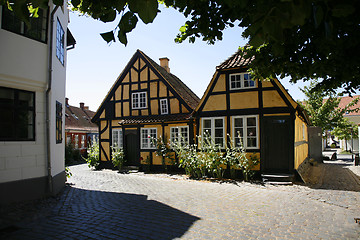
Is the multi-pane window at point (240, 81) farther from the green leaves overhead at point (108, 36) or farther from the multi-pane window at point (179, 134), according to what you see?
the green leaves overhead at point (108, 36)

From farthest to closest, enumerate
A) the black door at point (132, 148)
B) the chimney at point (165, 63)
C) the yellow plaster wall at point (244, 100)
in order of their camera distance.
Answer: the chimney at point (165, 63) → the black door at point (132, 148) → the yellow plaster wall at point (244, 100)

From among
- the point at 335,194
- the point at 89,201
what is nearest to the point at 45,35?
the point at 89,201

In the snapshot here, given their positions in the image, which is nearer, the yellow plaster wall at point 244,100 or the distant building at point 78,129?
the yellow plaster wall at point 244,100

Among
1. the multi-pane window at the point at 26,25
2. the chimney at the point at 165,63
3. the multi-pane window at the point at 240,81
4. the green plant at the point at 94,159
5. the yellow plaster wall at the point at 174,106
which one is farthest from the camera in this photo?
the chimney at the point at 165,63

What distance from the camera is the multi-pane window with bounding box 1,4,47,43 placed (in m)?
6.37

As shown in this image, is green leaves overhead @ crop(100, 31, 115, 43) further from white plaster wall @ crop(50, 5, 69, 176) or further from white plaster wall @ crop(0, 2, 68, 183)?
white plaster wall @ crop(50, 5, 69, 176)

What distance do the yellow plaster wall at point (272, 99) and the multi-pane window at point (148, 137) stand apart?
6470mm

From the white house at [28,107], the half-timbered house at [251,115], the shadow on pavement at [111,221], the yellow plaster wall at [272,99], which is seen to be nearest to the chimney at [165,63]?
the half-timbered house at [251,115]

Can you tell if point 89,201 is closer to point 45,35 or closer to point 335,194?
point 45,35

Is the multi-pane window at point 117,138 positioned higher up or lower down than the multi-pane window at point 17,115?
lower down

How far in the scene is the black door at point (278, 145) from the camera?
33.3 feet

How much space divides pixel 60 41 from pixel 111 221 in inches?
267

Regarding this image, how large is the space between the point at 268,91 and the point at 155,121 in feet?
20.5

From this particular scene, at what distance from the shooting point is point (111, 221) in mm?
5199
